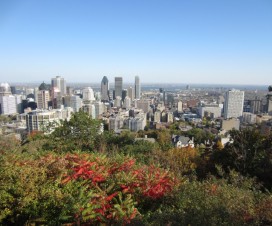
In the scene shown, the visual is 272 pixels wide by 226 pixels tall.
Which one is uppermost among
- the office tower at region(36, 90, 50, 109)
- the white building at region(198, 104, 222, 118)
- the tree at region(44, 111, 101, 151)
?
the tree at region(44, 111, 101, 151)

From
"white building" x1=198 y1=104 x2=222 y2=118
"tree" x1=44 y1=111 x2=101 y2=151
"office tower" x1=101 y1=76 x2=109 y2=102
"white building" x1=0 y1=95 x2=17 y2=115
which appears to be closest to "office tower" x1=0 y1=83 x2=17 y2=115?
"white building" x1=0 y1=95 x2=17 y2=115

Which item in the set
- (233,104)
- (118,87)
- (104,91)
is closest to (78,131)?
(233,104)

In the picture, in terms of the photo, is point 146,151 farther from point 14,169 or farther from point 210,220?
point 210,220

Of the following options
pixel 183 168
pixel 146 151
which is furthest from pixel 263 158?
pixel 146 151

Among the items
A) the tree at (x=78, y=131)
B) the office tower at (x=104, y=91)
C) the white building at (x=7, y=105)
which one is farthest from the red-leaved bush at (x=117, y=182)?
the office tower at (x=104, y=91)

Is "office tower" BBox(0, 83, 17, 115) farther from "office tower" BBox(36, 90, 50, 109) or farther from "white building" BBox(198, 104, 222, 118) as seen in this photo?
"white building" BBox(198, 104, 222, 118)

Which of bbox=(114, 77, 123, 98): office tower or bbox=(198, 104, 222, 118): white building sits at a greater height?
bbox=(114, 77, 123, 98): office tower

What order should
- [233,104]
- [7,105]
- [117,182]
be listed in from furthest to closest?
[233,104], [7,105], [117,182]

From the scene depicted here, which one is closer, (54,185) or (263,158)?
(54,185)

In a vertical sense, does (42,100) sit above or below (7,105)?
above

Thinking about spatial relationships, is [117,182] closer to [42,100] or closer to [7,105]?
[42,100]

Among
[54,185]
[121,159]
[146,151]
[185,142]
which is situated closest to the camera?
[54,185]
